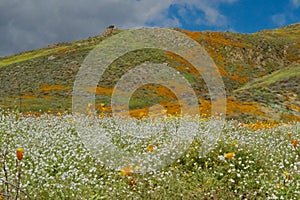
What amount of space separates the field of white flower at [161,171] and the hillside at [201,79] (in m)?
10.3

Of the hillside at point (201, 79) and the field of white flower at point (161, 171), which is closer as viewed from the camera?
the field of white flower at point (161, 171)

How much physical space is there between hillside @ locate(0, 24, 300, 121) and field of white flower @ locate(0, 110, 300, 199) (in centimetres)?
1028

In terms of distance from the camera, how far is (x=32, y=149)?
1060 centimetres

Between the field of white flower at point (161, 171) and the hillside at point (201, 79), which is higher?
the hillside at point (201, 79)

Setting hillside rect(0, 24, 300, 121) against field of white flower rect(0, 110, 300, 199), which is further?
hillside rect(0, 24, 300, 121)

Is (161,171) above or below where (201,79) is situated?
below

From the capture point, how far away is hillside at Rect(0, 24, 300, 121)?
24.2 m

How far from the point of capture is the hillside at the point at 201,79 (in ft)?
79.4

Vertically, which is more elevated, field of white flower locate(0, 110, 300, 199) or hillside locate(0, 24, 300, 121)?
hillside locate(0, 24, 300, 121)

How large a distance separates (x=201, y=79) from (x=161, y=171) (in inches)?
1603

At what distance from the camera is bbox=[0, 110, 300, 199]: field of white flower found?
7570mm

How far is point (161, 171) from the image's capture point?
903 cm

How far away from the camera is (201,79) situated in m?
49.0

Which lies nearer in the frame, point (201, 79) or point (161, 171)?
point (161, 171)
